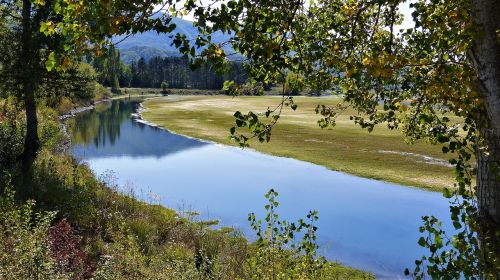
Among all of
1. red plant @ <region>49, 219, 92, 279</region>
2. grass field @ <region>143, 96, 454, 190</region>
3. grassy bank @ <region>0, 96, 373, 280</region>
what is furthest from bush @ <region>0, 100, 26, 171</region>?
grass field @ <region>143, 96, 454, 190</region>

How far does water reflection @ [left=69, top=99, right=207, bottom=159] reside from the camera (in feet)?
138

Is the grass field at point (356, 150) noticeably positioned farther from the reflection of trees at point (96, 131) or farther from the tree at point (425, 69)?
the tree at point (425, 69)

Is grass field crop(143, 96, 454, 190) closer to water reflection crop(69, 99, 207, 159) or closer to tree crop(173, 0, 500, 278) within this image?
water reflection crop(69, 99, 207, 159)

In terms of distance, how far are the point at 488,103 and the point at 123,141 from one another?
47885 mm

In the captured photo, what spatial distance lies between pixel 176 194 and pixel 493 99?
77.4 ft

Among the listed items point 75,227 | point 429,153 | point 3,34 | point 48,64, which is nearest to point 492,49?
point 48,64

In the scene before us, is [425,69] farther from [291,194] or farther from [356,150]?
[356,150]

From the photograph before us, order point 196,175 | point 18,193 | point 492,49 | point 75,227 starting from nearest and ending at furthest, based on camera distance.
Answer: point 492,49 → point 75,227 → point 18,193 → point 196,175

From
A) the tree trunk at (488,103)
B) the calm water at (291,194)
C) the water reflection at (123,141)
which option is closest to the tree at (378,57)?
the tree trunk at (488,103)

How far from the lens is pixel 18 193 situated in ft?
54.0

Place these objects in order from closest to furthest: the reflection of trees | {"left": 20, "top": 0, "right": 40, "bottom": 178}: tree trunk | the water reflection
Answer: {"left": 20, "top": 0, "right": 40, "bottom": 178}: tree trunk, the water reflection, the reflection of trees

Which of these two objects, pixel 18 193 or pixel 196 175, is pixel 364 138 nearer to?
pixel 196 175

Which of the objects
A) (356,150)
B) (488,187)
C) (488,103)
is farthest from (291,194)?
(488,103)

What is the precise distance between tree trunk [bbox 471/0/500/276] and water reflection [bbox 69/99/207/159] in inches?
1403
